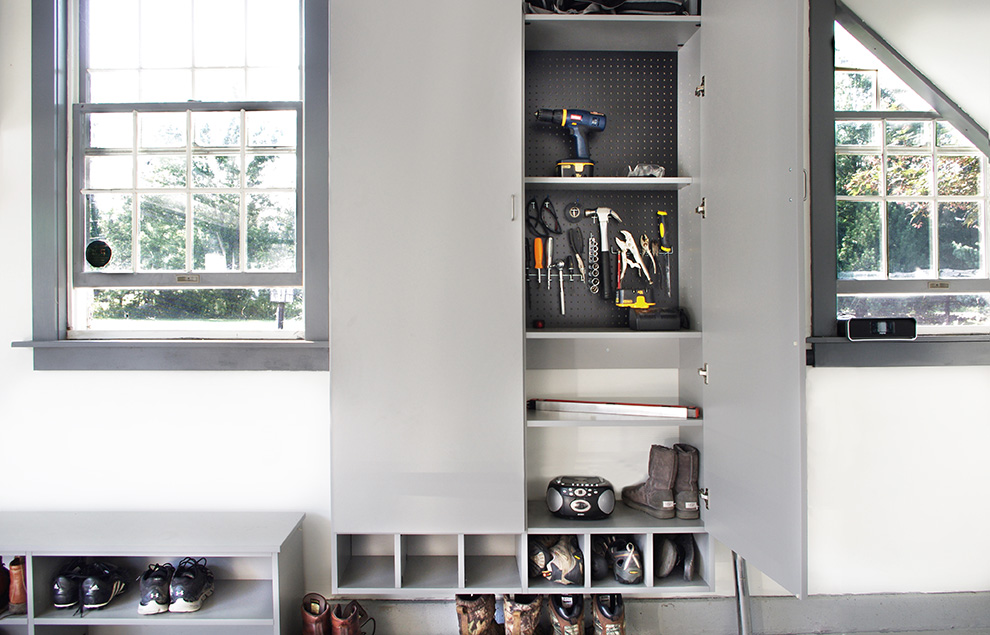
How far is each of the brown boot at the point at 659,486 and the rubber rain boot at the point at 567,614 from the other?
43 cm

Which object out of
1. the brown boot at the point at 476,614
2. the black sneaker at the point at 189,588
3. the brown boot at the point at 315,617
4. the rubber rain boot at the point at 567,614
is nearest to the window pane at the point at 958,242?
the rubber rain boot at the point at 567,614

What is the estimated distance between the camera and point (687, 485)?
2076mm

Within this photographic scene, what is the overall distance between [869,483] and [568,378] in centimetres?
130

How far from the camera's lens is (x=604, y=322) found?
227 cm

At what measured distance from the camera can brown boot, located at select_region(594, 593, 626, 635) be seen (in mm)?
2018

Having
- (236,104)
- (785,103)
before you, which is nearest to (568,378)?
(785,103)

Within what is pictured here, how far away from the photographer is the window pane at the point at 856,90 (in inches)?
89.4

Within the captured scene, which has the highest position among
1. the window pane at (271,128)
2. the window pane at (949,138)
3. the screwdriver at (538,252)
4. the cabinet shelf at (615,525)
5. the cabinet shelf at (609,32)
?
the cabinet shelf at (609,32)

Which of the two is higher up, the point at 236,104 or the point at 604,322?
the point at 236,104

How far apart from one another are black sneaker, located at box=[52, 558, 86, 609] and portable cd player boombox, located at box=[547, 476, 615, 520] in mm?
1737

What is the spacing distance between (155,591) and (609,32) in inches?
103

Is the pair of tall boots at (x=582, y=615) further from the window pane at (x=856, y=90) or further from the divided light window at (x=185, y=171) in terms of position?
the window pane at (x=856, y=90)

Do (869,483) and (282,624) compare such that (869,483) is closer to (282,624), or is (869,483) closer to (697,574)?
(697,574)

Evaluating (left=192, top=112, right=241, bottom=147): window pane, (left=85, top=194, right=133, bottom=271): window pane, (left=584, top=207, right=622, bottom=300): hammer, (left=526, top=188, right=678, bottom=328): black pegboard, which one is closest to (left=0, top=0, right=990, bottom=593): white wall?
(left=85, top=194, right=133, bottom=271): window pane
